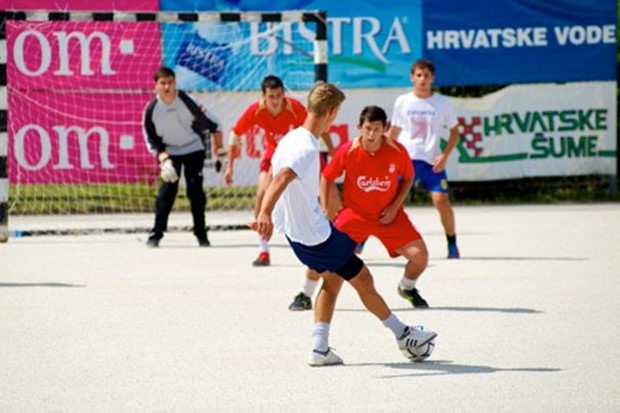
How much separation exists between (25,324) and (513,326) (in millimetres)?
3209

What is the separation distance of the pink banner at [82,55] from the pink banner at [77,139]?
0.19 meters

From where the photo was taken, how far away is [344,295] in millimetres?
12383

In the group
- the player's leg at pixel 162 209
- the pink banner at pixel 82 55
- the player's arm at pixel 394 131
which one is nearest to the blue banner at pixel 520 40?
the pink banner at pixel 82 55

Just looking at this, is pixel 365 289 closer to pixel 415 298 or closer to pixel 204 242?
pixel 415 298

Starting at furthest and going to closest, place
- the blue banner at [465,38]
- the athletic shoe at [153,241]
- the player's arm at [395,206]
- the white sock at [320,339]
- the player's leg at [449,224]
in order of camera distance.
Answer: the blue banner at [465,38] < the athletic shoe at [153,241] < the player's leg at [449,224] < the player's arm at [395,206] < the white sock at [320,339]

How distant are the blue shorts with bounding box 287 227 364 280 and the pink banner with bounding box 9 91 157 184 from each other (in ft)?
36.6

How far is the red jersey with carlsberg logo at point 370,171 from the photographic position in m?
11.2

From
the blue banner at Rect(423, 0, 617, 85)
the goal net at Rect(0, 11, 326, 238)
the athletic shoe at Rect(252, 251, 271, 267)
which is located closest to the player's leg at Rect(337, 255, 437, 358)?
the athletic shoe at Rect(252, 251, 271, 267)

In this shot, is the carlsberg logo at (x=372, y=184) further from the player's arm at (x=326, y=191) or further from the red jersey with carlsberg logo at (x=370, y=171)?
the player's arm at (x=326, y=191)

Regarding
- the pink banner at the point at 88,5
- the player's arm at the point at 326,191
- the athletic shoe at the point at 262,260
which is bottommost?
the athletic shoe at the point at 262,260

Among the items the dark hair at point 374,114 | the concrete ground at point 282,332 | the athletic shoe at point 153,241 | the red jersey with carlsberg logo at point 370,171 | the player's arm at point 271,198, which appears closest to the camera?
the concrete ground at point 282,332

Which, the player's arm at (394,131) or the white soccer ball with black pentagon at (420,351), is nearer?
the white soccer ball with black pentagon at (420,351)

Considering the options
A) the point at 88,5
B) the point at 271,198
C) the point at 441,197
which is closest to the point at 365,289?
the point at 271,198

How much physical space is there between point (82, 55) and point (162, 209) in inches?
169
